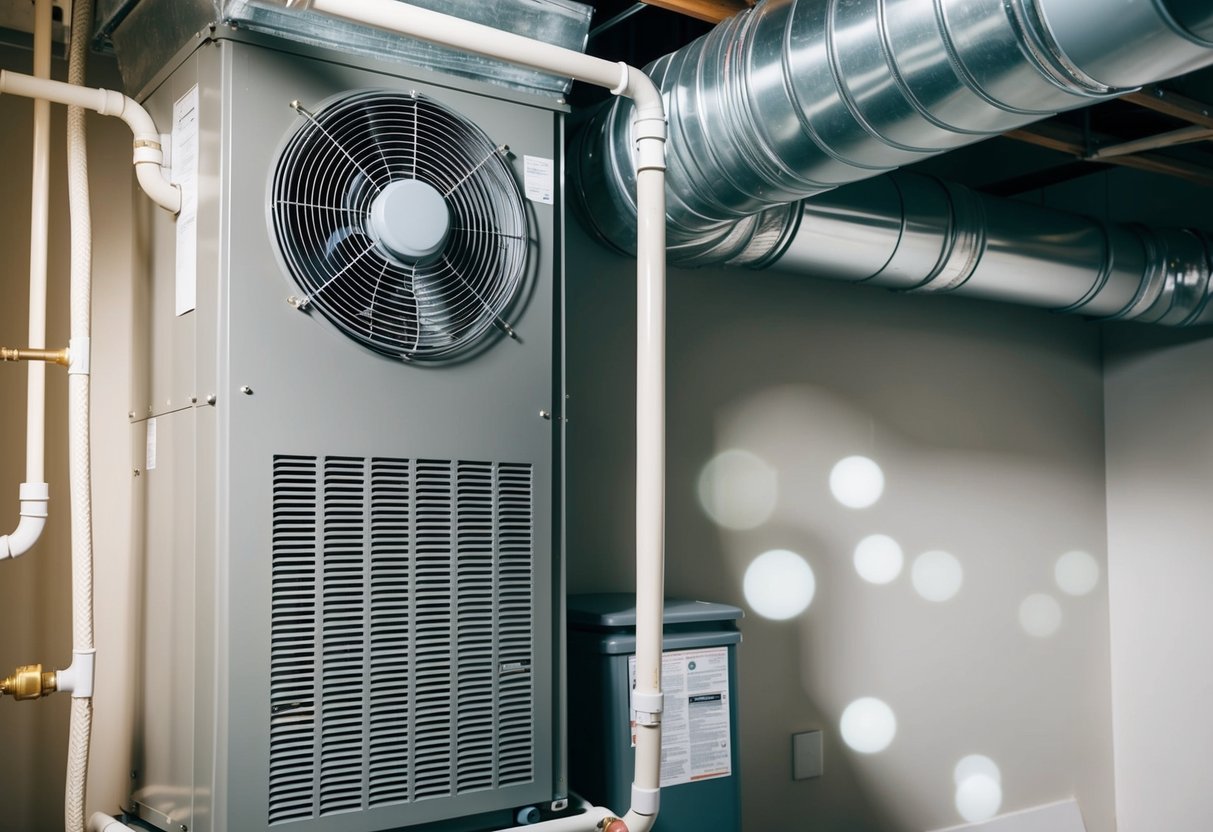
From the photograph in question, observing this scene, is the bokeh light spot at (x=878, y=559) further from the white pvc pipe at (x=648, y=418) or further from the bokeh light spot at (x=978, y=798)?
the white pvc pipe at (x=648, y=418)

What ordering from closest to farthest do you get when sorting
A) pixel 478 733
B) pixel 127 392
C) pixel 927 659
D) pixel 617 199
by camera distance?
pixel 478 733, pixel 127 392, pixel 617 199, pixel 927 659

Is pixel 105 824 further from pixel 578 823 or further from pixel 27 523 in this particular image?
pixel 578 823

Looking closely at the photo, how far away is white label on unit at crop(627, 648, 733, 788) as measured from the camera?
6.77ft

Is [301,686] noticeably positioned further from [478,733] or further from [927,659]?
[927,659]

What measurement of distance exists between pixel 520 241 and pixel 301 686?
80cm

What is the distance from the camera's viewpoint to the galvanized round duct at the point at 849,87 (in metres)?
1.37

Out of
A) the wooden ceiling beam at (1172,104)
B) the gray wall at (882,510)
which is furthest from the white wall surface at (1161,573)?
the wooden ceiling beam at (1172,104)

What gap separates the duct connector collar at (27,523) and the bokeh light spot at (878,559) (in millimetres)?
Answer: 2146

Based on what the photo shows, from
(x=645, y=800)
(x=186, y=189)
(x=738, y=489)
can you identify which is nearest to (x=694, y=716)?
(x=645, y=800)

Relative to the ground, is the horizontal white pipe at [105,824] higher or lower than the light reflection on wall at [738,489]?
lower

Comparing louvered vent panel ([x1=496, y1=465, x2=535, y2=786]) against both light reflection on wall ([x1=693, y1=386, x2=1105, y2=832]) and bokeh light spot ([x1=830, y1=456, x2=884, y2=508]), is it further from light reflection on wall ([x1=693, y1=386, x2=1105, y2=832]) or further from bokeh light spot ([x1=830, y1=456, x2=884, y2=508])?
bokeh light spot ([x1=830, y1=456, x2=884, y2=508])

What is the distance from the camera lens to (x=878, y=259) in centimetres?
263

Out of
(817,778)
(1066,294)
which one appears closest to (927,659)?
(817,778)

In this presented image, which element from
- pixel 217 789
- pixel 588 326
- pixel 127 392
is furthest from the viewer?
pixel 588 326
